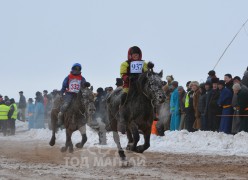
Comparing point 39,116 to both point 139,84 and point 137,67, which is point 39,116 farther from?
point 139,84

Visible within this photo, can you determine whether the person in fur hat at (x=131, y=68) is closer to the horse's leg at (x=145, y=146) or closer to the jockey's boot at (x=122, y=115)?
the jockey's boot at (x=122, y=115)

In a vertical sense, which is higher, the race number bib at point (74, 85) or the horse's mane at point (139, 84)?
the race number bib at point (74, 85)

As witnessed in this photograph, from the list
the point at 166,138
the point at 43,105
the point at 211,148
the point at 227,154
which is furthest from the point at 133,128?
the point at 43,105

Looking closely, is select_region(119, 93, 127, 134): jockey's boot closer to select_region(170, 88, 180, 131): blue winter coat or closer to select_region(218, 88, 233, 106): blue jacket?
select_region(218, 88, 233, 106): blue jacket

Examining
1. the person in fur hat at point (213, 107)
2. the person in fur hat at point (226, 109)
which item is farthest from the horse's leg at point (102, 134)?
the person in fur hat at point (226, 109)

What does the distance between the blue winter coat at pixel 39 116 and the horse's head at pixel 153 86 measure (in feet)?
80.9

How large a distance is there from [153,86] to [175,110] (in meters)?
10.6

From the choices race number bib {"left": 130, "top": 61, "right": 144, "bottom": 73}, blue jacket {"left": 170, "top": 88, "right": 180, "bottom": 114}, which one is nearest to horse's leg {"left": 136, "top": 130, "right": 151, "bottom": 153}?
race number bib {"left": 130, "top": 61, "right": 144, "bottom": 73}

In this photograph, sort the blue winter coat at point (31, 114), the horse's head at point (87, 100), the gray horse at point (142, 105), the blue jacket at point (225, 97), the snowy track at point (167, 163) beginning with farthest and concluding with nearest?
1. the blue winter coat at point (31, 114)
2. the blue jacket at point (225, 97)
3. the horse's head at point (87, 100)
4. the gray horse at point (142, 105)
5. the snowy track at point (167, 163)

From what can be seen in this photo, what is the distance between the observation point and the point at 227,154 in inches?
674

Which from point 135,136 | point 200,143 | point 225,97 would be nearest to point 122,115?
point 135,136

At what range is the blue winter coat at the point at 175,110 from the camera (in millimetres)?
23750

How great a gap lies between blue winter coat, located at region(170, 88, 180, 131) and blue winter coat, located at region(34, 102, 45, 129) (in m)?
15.2

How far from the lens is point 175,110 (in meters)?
23.9
